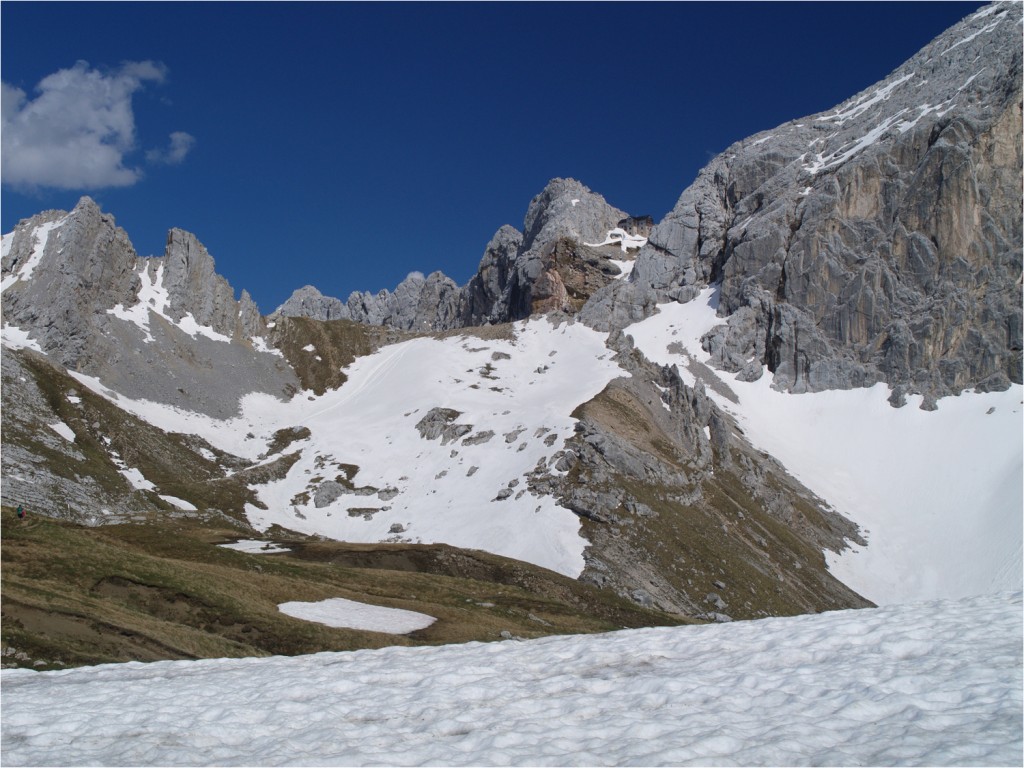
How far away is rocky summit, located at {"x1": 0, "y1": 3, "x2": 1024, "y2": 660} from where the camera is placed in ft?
264

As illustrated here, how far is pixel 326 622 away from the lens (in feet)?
137

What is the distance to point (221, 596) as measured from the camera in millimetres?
40406

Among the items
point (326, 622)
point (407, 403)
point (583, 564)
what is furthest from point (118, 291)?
point (326, 622)

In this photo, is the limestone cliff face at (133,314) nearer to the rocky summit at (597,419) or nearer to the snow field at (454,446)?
the rocky summit at (597,419)

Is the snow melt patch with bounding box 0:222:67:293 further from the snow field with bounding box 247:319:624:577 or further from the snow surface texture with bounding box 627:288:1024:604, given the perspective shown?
the snow surface texture with bounding box 627:288:1024:604

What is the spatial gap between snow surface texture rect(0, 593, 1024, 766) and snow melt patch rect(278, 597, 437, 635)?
74.4 feet

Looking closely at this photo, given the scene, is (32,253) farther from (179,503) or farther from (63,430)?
(179,503)

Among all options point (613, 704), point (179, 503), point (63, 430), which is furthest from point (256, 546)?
point (613, 704)

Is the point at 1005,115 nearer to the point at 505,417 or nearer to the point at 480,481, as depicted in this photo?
the point at 505,417

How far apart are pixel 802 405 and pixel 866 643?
159 metres

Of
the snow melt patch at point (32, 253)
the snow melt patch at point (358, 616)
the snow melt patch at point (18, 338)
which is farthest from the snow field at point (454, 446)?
the snow melt patch at point (32, 253)

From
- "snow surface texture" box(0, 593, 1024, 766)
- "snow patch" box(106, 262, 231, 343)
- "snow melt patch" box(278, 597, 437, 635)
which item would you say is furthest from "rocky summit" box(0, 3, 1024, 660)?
"snow surface texture" box(0, 593, 1024, 766)

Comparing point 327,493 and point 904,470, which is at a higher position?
point 904,470

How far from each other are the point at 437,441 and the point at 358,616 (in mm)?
74374
